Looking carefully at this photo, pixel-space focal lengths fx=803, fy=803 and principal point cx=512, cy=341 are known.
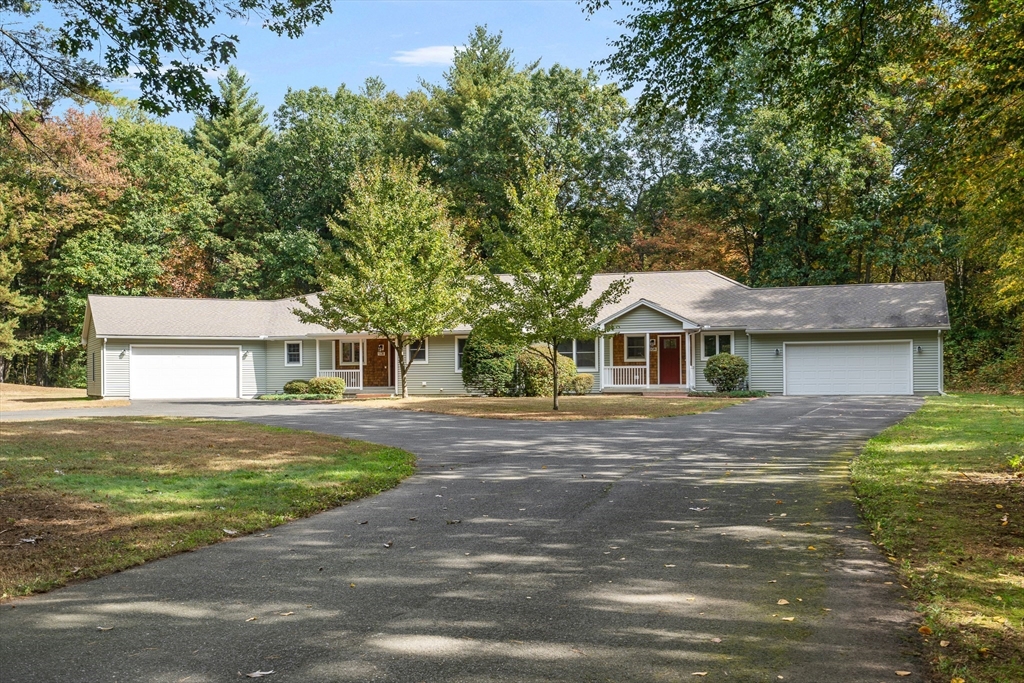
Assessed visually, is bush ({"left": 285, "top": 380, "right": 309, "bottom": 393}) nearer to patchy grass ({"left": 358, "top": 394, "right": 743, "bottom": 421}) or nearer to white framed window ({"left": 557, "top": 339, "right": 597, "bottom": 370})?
patchy grass ({"left": 358, "top": 394, "right": 743, "bottom": 421})

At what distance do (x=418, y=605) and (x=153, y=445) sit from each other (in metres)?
9.44

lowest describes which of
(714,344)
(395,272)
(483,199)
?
(714,344)

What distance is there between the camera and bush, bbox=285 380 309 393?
3214cm

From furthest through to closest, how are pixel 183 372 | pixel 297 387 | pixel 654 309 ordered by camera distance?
pixel 183 372
pixel 297 387
pixel 654 309

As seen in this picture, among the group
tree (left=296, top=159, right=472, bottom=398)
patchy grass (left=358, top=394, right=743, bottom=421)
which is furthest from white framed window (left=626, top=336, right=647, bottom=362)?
tree (left=296, top=159, right=472, bottom=398)

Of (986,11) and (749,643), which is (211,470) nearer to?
(749,643)

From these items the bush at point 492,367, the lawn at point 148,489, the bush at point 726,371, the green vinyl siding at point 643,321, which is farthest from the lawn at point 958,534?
the green vinyl siding at point 643,321

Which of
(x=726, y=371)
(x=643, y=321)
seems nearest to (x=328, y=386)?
(x=643, y=321)

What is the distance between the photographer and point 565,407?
22516mm

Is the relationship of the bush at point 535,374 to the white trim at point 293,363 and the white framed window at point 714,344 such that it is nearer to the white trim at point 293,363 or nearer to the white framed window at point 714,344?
the white framed window at point 714,344

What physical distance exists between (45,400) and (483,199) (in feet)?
72.7

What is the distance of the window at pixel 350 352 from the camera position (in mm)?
34406

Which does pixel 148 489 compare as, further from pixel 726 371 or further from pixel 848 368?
A: pixel 848 368

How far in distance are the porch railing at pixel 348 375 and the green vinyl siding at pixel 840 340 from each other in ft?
52.3
